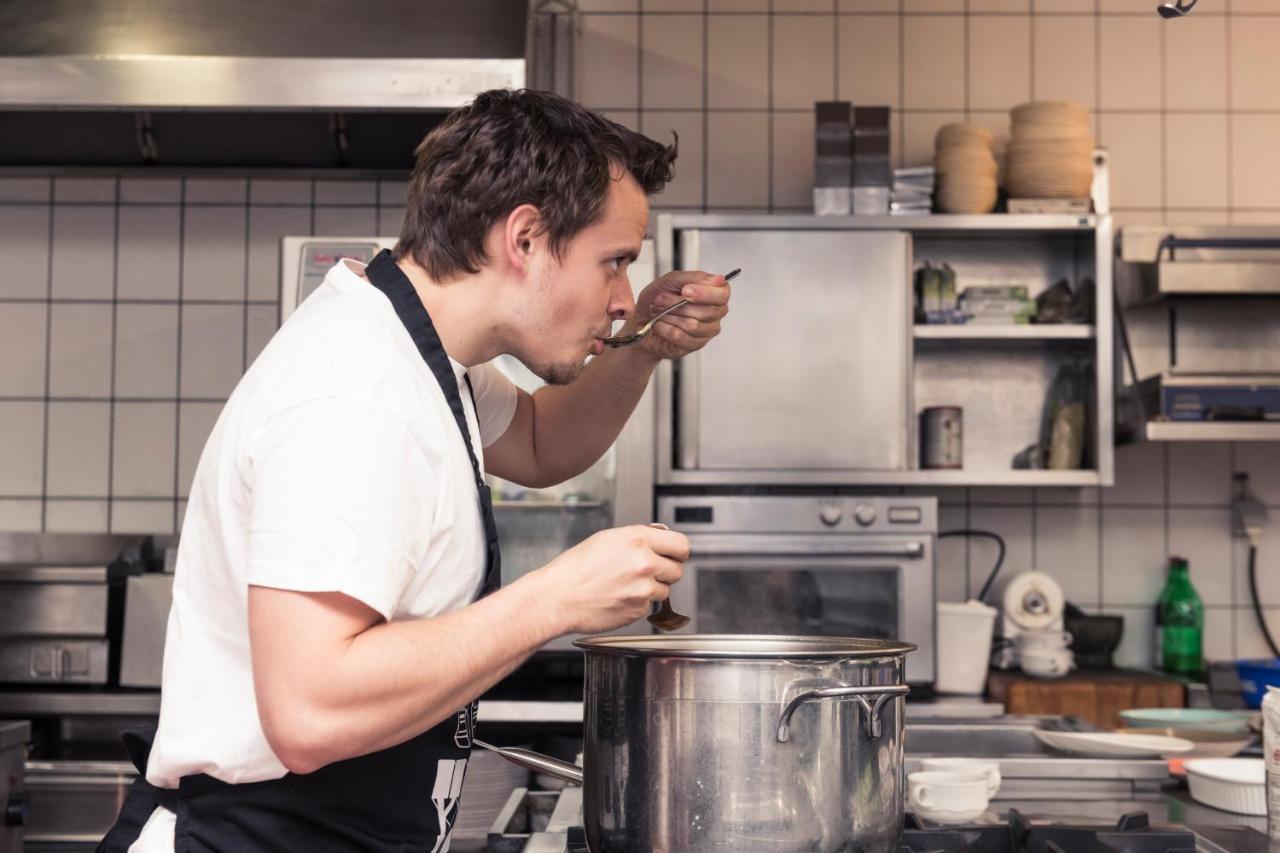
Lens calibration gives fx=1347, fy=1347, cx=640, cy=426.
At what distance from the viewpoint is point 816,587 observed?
3.16 meters

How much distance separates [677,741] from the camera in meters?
1.15

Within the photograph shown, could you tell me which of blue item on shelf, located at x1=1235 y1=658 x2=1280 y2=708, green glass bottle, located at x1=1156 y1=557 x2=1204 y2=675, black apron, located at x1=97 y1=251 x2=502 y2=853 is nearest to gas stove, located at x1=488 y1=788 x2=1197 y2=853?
black apron, located at x1=97 y1=251 x2=502 y2=853

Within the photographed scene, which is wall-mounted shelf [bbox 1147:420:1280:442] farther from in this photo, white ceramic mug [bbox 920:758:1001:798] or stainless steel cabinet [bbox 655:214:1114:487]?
white ceramic mug [bbox 920:758:1001:798]

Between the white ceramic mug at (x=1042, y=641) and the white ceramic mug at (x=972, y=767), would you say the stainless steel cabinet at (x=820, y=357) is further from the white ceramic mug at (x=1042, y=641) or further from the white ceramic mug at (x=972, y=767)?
the white ceramic mug at (x=972, y=767)

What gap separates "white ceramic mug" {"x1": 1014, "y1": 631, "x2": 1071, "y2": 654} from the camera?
3.26m

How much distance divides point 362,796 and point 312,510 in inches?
13.1

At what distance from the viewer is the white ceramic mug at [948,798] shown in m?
1.61

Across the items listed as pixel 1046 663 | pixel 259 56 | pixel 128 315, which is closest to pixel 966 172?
pixel 1046 663

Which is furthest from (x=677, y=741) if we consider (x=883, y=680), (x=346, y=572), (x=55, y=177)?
(x=55, y=177)

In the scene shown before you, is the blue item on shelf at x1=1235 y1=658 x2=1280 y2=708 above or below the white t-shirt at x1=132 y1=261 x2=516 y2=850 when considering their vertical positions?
below

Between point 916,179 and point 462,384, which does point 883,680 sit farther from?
point 916,179

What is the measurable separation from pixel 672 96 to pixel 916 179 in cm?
76

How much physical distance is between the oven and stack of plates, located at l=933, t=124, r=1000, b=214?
0.76 metres

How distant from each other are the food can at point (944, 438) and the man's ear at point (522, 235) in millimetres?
2177
